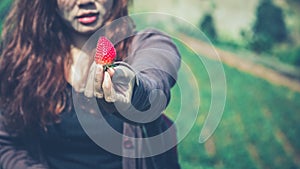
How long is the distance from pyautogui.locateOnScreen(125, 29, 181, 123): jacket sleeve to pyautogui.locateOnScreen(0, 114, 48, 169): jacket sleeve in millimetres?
263

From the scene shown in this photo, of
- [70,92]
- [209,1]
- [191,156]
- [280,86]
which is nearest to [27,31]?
[70,92]

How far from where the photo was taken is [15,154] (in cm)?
120

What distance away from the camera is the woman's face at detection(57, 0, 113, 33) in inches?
47.1

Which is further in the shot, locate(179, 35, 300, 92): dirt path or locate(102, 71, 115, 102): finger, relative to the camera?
locate(179, 35, 300, 92): dirt path

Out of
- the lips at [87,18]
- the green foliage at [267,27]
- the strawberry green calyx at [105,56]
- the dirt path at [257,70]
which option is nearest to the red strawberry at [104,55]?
the strawberry green calyx at [105,56]

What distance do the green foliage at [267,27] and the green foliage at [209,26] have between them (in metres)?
0.13

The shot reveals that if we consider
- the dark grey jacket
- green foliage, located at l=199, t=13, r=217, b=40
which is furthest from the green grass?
the dark grey jacket

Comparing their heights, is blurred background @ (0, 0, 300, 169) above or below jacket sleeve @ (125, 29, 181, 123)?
below

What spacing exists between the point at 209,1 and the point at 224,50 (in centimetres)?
16

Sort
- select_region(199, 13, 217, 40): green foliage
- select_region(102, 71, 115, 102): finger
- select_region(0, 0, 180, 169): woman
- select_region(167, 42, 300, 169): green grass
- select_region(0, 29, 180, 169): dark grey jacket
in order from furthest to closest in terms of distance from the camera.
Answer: select_region(199, 13, 217, 40): green foliage
select_region(167, 42, 300, 169): green grass
select_region(0, 0, 180, 169): woman
select_region(0, 29, 180, 169): dark grey jacket
select_region(102, 71, 115, 102): finger

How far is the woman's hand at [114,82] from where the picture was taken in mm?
848

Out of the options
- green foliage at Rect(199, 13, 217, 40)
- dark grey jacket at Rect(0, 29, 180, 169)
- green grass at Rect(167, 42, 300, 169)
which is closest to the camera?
dark grey jacket at Rect(0, 29, 180, 169)

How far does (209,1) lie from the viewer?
2014mm

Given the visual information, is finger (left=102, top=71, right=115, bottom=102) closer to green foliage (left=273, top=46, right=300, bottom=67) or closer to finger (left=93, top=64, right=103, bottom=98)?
finger (left=93, top=64, right=103, bottom=98)
